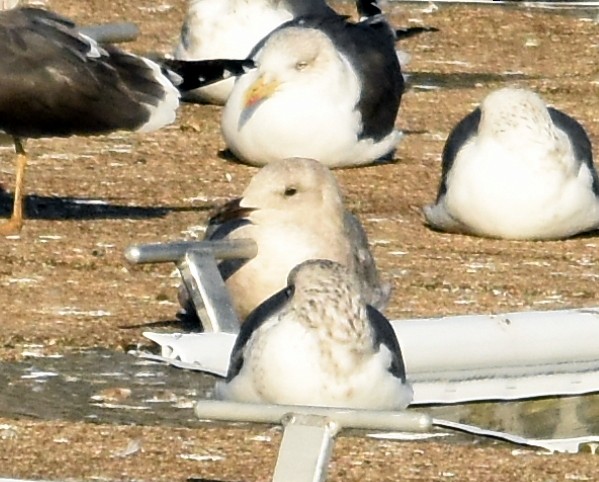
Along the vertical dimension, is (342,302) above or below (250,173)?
Result: above

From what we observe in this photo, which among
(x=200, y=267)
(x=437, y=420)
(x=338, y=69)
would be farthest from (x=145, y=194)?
(x=437, y=420)

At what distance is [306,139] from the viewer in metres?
8.12

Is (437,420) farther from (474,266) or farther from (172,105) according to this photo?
(172,105)

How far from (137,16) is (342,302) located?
6.57m

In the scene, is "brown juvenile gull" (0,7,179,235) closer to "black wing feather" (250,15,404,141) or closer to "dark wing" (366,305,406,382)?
"black wing feather" (250,15,404,141)

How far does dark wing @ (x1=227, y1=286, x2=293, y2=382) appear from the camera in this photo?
456 cm

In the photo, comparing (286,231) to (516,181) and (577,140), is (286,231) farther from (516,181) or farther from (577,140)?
(577,140)

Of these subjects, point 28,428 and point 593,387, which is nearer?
point 28,428

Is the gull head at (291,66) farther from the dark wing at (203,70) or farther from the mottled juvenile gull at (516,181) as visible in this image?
the mottled juvenile gull at (516,181)

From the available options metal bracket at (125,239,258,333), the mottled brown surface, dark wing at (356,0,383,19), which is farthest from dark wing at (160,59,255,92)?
metal bracket at (125,239,258,333)

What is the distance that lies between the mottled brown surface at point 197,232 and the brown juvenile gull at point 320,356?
151 millimetres

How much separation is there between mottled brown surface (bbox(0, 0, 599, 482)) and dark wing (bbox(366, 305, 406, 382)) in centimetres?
17

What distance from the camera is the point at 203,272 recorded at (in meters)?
5.57

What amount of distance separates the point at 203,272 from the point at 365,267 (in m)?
0.52
